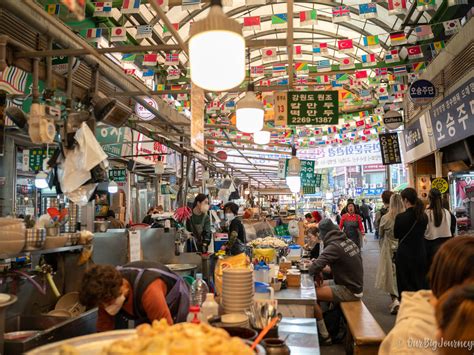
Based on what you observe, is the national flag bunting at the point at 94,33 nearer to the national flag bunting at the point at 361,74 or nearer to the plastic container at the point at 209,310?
the plastic container at the point at 209,310

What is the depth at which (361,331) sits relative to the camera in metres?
4.45

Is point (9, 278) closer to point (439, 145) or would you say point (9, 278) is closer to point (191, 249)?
point (191, 249)

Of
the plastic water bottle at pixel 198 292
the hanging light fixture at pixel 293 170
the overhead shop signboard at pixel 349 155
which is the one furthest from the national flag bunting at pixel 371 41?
the overhead shop signboard at pixel 349 155

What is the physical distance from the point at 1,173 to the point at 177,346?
926cm

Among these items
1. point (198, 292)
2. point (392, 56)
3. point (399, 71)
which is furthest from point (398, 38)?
point (198, 292)

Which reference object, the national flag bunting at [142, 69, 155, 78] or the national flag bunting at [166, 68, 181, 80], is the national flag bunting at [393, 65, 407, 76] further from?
the national flag bunting at [142, 69, 155, 78]

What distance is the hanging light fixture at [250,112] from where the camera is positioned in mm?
5133

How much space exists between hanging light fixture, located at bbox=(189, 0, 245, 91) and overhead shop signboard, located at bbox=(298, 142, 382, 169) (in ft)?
77.0

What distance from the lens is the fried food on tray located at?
1.46m

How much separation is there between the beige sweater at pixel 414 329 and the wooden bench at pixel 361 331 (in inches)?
80.8

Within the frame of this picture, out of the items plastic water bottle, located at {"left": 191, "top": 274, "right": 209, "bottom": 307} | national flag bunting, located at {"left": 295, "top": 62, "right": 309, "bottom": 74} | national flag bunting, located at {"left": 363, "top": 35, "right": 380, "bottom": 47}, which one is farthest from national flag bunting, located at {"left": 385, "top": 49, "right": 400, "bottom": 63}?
plastic water bottle, located at {"left": 191, "top": 274, "right": 209, "bottom": 307}

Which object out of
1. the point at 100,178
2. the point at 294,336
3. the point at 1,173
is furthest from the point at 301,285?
the point at 1,173

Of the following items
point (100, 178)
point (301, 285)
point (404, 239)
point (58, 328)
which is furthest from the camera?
point (404, 239)

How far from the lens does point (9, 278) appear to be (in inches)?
146
